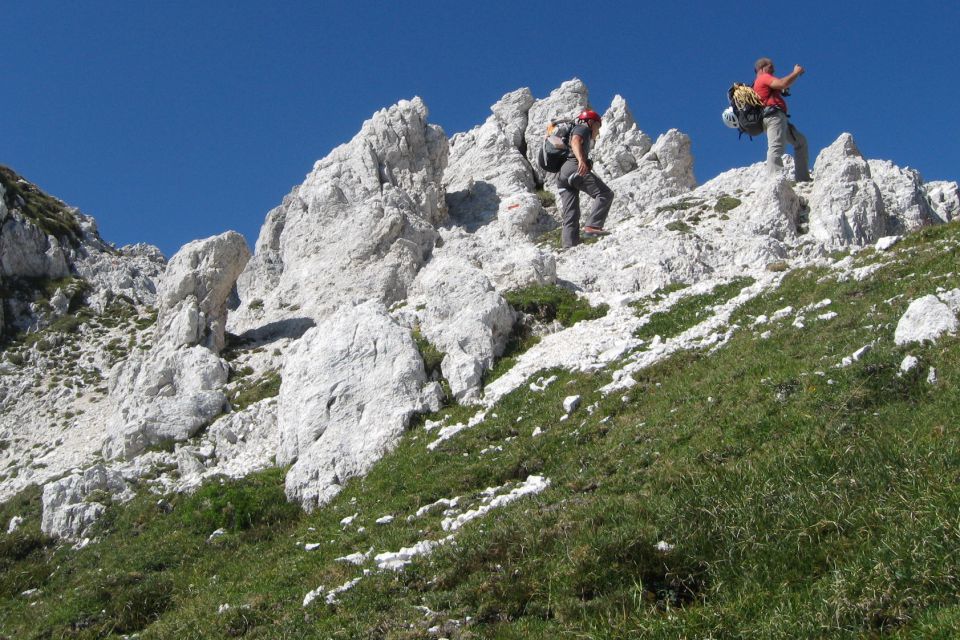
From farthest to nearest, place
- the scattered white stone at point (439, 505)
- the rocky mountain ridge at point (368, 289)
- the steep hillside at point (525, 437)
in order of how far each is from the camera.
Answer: the rocky mountain ridge at point (368, 289) → the scattered white stone at point (439, 505) → the steep hillside at point (525, 437)

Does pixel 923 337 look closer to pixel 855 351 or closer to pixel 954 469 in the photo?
pixel 855 351

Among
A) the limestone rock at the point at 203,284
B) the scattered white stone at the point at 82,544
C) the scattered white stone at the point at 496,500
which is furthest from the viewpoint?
the limestone rock at the point at 203,284

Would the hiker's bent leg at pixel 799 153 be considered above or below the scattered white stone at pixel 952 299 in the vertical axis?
above

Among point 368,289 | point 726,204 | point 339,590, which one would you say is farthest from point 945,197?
point 339,590

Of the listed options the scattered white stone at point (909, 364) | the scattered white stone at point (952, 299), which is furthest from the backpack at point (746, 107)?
the scattered white stone at point (909, 364)

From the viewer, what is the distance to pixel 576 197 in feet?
101

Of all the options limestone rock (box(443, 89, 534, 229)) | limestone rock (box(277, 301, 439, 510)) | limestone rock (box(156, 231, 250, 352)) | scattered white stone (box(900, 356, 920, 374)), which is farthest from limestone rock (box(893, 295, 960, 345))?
limestone rock (box(443, 89, 534, 229))

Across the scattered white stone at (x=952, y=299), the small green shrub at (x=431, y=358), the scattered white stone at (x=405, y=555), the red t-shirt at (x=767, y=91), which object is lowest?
the scattered white stone at (x=405, y=555)

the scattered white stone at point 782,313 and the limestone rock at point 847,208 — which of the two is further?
the limestone rock at point 847,208

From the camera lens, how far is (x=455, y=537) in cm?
1132

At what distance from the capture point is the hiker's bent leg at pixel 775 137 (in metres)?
27.8

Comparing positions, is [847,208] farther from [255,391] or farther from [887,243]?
[255,391]

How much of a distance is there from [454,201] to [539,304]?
3640cm

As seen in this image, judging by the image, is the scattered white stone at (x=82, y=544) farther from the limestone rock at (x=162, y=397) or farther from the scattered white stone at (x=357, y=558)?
the scattered white stone at (x=357, y=558)
